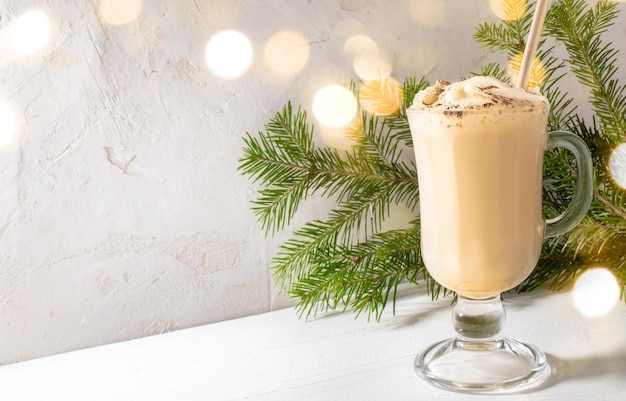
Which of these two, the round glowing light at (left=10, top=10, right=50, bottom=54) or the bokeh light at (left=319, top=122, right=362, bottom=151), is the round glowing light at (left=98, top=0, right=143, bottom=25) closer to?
the round glowing light at (left=10, top=10, right=50, bottom=54)

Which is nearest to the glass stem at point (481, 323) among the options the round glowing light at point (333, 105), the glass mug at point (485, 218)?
the glass mug at point (485, 218)

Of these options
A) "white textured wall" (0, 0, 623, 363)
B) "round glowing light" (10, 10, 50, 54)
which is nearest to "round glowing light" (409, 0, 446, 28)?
"white textured wall" (0, 0, 623, 363)

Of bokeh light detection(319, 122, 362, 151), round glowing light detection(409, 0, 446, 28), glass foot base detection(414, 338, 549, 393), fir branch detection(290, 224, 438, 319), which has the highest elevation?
round glowing light detection(409, 0, 446, 28)

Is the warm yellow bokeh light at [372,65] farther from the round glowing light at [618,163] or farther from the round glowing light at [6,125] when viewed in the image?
the round glowing light at [6,125]

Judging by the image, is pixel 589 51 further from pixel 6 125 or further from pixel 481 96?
pixel 6 125

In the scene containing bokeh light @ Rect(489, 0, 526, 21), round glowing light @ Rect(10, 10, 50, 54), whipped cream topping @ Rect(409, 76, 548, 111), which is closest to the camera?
whipped cream topping @ Rect(409, 76, 548, 111)
